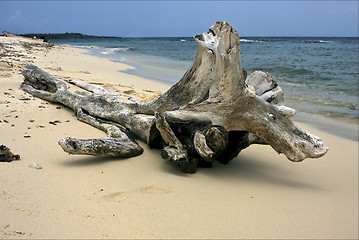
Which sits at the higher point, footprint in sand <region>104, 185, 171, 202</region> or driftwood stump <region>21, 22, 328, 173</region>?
driftwood stump <region>21, 22, 328, 173</region>

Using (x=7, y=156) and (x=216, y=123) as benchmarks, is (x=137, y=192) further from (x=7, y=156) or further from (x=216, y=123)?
(x=7, y=156)

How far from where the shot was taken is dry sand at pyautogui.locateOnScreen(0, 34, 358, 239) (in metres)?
2.20

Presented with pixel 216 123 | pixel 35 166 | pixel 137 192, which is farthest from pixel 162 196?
pixel 35 166

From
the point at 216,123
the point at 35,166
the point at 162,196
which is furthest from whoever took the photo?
the point at 216,123

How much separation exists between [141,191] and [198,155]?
811 millimetres

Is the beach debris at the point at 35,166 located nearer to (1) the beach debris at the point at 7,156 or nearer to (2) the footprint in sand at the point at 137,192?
(1) the beach debris at the point at 7,156

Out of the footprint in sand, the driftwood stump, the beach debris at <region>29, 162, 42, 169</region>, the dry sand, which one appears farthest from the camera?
the driftwood stump

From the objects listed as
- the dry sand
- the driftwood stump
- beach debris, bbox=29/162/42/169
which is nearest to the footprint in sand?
the dry sand

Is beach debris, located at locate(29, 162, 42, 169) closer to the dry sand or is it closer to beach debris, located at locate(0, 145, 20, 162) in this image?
the dry sand

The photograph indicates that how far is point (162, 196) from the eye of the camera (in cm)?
272

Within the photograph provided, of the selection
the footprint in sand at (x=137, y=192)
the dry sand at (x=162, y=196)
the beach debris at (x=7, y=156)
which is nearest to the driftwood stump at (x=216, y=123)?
the dry sand at (x=162, y=196)

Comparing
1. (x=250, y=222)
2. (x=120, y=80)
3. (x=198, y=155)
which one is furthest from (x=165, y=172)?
(x=120, y=80)

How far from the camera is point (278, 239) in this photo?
241cm

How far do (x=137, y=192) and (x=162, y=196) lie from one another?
0.72ft
